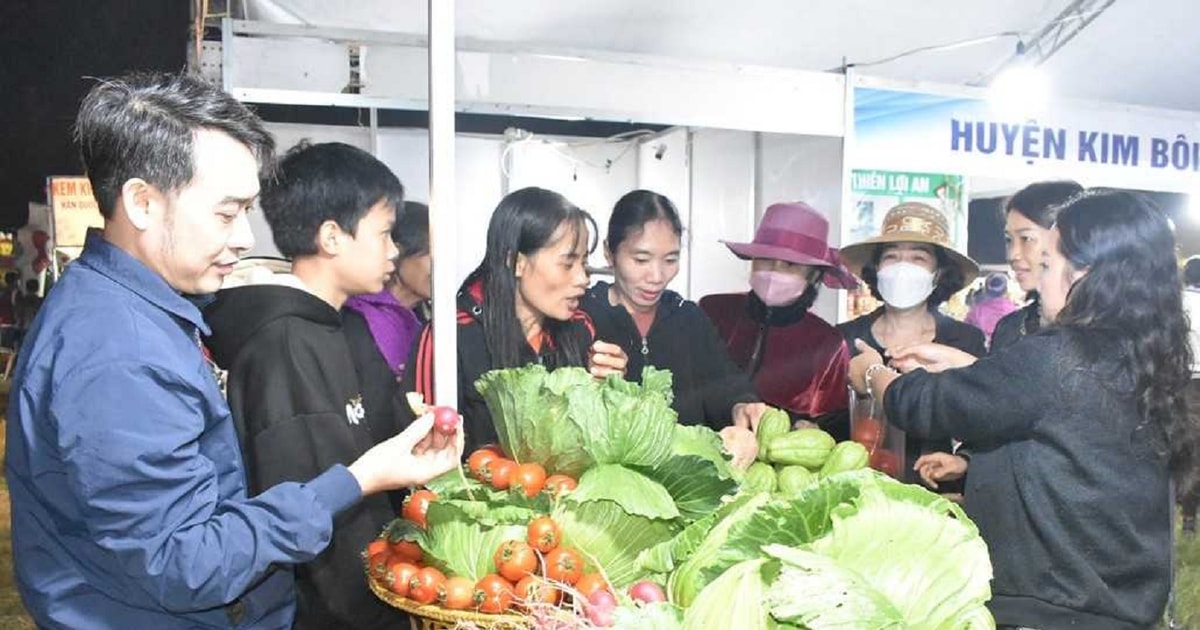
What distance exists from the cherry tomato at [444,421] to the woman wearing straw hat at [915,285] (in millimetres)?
2218

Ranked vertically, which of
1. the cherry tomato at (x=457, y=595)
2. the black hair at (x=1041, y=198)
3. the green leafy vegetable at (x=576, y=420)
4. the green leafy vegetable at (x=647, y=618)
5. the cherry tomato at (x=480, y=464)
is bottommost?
the cherry tomato at (x=457, y=595)

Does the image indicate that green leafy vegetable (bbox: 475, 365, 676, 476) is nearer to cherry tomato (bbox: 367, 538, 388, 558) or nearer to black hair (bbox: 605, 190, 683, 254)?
cherry tomato (bbox: 367, 538, 388, 558)

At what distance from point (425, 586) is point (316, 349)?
1.86 feet

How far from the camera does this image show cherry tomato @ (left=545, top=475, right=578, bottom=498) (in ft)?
6.28

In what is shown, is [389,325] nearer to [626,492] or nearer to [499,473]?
[499,473]

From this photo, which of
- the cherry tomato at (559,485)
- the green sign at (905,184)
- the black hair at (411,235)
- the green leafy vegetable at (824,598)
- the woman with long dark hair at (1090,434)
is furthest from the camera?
the green sign at (905,184)

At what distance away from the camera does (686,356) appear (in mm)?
3344

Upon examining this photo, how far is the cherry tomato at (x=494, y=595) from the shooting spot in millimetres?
1734

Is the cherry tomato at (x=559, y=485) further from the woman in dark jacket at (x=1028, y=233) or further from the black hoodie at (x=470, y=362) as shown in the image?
the woman in dark jacket at (x=1028, y=233)

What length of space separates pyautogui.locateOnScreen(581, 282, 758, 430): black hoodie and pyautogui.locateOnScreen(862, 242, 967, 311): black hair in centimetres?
88

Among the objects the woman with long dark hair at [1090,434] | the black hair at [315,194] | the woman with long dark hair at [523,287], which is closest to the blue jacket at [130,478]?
the black hair at [315,194]

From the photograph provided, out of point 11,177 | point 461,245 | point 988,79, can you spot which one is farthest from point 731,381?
point 11,177

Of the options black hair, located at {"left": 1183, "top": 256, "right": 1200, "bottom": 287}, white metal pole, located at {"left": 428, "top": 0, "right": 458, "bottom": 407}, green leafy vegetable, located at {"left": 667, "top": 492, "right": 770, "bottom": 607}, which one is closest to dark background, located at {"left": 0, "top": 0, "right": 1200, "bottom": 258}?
black hair, located at {"left": 1183, "top": 256, "right": 1200, "bottom": 287}

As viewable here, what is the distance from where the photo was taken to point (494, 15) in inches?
175
